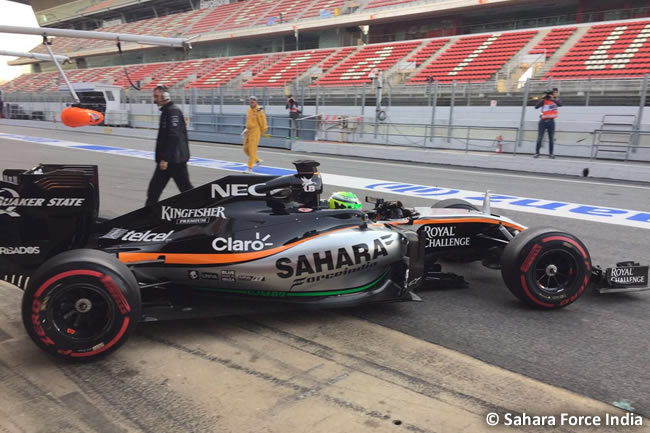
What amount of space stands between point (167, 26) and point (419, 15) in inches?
1135

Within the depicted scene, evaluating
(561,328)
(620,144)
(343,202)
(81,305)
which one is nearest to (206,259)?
(81,305)

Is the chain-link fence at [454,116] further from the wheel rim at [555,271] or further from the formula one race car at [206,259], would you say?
the formula one race car at [206,259]

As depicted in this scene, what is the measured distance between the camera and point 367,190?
984 cm

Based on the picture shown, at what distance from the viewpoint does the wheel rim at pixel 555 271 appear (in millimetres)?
3711

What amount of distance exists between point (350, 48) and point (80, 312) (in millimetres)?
31013

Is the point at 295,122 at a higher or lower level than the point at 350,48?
lower

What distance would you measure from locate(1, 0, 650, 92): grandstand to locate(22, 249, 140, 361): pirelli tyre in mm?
17400

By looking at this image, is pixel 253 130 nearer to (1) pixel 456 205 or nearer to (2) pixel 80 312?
(1) pixel 456 205

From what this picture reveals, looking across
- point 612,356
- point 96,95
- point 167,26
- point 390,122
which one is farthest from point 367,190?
point 167,26

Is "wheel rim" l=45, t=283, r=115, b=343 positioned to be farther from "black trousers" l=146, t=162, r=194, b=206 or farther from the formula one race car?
"black trousers" l=146, t=162, r=194, b=206

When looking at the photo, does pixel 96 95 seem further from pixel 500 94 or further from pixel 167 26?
pixel 500 94

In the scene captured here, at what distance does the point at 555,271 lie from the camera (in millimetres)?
3721

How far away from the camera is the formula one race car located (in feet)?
9.23
